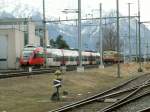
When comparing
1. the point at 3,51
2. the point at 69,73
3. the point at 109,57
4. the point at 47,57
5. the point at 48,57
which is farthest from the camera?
the point at 109,57

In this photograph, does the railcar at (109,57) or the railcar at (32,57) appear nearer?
the railcar at (32,57)

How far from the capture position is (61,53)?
84.8m

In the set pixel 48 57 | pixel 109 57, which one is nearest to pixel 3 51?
pixel 48 57

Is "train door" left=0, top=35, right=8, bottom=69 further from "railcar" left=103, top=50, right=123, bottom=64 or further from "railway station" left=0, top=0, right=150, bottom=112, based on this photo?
"railcar" left=103, top=50, right=123, bottom=64

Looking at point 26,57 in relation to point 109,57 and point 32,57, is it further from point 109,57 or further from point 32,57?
point 109,57

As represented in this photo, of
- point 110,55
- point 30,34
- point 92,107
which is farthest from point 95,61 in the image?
point 92,107

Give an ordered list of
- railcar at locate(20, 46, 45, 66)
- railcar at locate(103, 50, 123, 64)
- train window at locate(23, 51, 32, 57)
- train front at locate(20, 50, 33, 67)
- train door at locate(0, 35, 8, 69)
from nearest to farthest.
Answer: railcar at locate(20, 46, 45, 66) < train front at locate(20, 50, 33, 67) < train window at locate(23, 51, 32, 57) < train door at locate(0, 35, 8, 69) < railcar at locate(103, 50, 123, 64)

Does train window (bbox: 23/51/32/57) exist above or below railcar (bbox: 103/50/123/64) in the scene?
above

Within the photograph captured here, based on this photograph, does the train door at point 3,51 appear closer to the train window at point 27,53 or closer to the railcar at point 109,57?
the train window at point 27,53

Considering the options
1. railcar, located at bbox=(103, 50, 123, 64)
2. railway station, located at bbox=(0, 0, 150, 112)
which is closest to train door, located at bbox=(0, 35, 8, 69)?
railway station, located at bbox=(0, 0, 150, 112)

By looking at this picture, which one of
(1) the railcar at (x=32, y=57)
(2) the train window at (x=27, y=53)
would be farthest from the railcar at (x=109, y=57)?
(2) the train window at (x=27, y=53)

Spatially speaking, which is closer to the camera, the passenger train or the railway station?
the railway station

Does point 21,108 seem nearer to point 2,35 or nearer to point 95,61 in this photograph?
point 2,35

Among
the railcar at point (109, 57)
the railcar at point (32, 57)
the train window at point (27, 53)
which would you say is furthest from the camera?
the railcar at point (109, 57)
